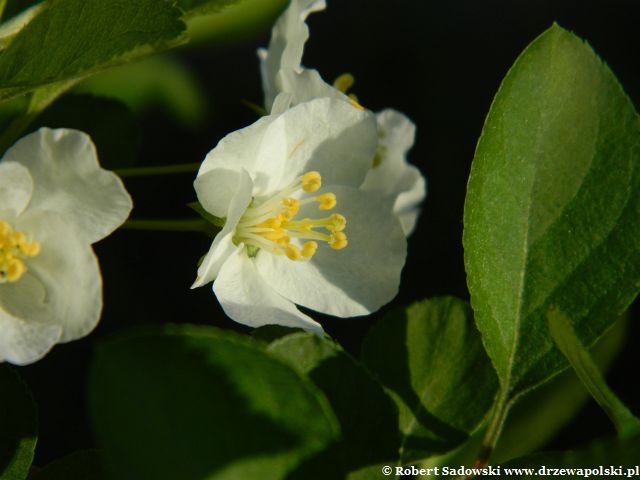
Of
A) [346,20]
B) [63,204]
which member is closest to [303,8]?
[63,204]

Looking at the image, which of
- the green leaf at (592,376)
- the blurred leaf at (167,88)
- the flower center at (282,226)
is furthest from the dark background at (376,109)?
the green leaf at (592,376)

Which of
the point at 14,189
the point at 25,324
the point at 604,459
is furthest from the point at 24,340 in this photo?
the point at 604,459

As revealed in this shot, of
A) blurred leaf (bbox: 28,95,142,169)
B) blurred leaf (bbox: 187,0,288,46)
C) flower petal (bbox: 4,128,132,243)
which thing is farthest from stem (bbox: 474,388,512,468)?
blurred leaf (bbox: 187,0,288,46)

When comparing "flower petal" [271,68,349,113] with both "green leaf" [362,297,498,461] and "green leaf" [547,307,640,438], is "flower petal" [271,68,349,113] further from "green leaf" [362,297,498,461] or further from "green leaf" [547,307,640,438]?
"green leaf" [547,307,640,438]

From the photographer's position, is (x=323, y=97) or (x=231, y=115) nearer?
(x=323, y=97)

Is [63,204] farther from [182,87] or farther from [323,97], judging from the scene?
[182,87]

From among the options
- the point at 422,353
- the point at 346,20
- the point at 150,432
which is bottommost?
the point at 346,20

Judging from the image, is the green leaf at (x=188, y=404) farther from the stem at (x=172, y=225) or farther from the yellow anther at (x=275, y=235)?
the yellow anther at (x=275, y=235)
